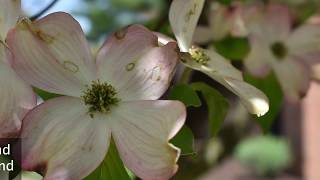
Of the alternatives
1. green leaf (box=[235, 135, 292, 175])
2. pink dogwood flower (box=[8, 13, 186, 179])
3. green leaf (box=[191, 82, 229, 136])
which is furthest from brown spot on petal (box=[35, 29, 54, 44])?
green leaf (box=[235, 135, 292, 175])

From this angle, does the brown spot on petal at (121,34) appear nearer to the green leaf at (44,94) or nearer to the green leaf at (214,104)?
the green leaf at (44,94)

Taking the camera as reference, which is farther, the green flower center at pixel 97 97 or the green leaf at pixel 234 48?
the green leaf at pixel 234 48

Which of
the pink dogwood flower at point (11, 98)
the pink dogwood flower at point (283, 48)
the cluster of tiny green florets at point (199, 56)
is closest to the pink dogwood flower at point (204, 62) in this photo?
the cluster of tiny green florets at point (199, 56)

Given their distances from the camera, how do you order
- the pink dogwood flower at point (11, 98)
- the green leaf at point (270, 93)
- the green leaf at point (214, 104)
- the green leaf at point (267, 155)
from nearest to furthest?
the pink dogwood flower at point (11, 98), the green leaf at point (214, 104), the green leaf at point (270, 93), the green leaf at point (267, 155)

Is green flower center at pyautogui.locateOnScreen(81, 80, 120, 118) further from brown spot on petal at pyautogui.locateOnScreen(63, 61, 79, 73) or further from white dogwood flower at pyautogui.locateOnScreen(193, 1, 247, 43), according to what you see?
white dogwood flower at pyautogui.locateOnScreen(193, 1, 247, 43)

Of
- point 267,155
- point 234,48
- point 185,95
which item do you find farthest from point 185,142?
point 267,155

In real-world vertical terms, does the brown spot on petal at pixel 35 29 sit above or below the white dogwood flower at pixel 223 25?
above

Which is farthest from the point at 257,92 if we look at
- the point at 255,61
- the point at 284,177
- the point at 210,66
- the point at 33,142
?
the point at 284,177
